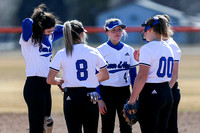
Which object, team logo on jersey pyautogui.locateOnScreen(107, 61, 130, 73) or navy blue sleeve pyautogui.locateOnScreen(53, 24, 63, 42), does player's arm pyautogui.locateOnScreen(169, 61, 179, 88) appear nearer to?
team logo on jersey pyautogui.locateOnScreen(107, 61, 130, 73)

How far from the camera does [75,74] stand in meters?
4.36

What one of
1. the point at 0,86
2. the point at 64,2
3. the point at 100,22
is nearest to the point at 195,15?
the point at 100,22

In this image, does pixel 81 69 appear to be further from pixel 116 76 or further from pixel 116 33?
pixel 116 33

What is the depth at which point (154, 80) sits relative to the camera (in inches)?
175

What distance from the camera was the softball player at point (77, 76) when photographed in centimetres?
434

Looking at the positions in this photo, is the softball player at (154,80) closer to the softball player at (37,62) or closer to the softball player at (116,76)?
the softball player at (116,76)

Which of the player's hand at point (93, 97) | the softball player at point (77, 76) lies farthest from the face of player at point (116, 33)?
the player's hand at point (93, 97)

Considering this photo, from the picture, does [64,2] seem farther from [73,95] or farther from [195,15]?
[73,95]

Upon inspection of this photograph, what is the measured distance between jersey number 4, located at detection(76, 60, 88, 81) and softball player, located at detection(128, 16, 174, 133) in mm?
553

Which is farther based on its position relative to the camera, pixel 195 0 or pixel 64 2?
pixel 195 0

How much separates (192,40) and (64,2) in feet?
67.9

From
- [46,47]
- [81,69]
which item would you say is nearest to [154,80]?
[81,69]

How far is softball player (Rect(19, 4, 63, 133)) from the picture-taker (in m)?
5.02

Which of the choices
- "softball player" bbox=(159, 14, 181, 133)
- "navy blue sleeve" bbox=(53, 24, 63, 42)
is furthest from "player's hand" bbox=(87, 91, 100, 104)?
"navy blue sleeve" bbox=(53, 24, 63, 42)
